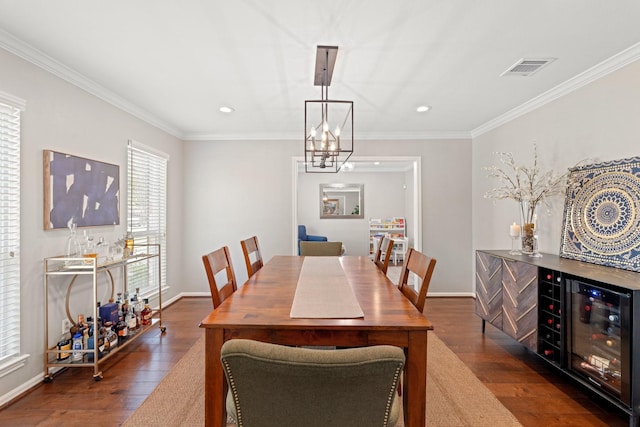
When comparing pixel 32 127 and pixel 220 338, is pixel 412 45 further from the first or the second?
pixel 32 127

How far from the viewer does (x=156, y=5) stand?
1.75 metres

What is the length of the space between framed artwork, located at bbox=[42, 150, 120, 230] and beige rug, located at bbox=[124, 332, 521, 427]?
1.49 meters

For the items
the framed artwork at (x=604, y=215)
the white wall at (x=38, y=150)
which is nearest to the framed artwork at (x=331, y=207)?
the white wall at (x=38, y=150)

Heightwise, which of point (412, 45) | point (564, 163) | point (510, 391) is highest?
point (412, 45)

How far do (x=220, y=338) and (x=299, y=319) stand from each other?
0.34 m

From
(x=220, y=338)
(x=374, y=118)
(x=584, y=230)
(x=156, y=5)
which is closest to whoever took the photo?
(x=220, y=338)

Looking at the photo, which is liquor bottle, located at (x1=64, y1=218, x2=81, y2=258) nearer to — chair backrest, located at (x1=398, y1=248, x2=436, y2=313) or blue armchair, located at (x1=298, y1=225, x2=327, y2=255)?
chair backrest, located at (x1=398, y1=248, x2=436, y2=313)

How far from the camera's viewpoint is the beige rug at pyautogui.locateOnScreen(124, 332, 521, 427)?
190 cm

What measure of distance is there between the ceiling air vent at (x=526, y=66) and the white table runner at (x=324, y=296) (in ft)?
6.85

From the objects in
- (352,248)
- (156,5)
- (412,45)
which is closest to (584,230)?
(412,45)

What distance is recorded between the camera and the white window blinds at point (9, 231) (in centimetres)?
205

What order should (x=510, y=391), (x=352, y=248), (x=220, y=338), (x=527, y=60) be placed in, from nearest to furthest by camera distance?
(x=220, y=338), (x=510, y=391), (x=527, y=60), (x=352, y=248)

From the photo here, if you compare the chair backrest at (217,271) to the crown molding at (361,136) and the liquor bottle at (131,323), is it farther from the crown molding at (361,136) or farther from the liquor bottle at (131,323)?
the crown molding at (361,136)

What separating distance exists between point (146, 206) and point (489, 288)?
3.87m
